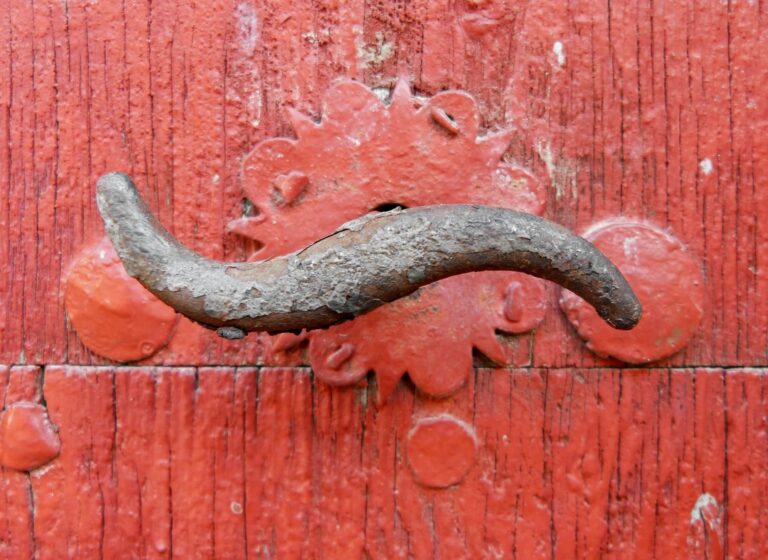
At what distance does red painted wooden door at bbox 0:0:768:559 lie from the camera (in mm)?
691

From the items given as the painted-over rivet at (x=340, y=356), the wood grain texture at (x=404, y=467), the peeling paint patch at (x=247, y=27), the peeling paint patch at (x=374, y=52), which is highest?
the peeling paint patch at (x=247, y=27)

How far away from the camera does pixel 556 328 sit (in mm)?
697

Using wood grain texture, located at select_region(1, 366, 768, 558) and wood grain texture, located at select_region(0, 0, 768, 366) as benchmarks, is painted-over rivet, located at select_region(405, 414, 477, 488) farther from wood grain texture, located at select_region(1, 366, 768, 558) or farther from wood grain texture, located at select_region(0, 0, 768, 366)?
wood grain texture, located at select_region(0, 0, 768, 366)

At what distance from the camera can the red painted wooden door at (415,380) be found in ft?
2.27

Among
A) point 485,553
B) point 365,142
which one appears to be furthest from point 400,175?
point 485,553

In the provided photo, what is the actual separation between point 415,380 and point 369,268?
19cm

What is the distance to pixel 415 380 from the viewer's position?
2.22ft

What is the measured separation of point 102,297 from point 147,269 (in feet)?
0.59

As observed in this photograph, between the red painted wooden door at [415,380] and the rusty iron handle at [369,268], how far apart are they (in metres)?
0.15

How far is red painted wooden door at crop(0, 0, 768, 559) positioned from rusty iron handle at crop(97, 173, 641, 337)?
0.49 feet

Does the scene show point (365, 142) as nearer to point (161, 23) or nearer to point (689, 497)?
point (161, 23)

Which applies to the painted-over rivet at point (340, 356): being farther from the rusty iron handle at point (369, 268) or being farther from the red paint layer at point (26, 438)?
the red paint layer at point (26, 438)

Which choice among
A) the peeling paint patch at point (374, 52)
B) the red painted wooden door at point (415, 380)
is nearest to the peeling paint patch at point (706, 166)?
the red painted wooden door at point (415, 380)

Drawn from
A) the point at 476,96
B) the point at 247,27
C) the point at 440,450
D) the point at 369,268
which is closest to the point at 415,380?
the point at 440,450
